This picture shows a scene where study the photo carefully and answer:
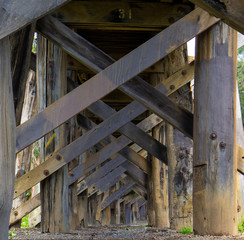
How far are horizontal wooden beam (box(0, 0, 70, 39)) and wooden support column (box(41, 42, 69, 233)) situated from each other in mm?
3514

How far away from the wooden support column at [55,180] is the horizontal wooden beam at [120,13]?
0.53 metres

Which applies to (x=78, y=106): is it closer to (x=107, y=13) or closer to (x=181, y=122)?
(x=181, y=122)

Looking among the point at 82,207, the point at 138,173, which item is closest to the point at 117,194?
the point at 138,173

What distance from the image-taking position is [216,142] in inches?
161

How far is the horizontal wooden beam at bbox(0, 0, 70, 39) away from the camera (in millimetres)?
2148

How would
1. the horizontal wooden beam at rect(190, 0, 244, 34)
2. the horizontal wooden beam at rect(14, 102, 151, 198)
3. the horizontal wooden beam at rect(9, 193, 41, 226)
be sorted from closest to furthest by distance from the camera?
the horizontal wooden beam at rect(190, 0, 244, 34), the horizontal wooden beam at rect(14, 102, 151, 198), the horizontal wooden beam at rect(9, 193, 41, 226)

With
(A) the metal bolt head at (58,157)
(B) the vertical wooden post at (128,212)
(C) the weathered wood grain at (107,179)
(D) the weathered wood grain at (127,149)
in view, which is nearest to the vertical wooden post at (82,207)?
(D) the weathered wood grain at (127,149)

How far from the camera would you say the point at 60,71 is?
19.1ft

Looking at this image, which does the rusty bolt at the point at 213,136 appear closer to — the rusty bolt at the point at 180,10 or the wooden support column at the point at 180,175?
the wooden support column at the point at 180,175

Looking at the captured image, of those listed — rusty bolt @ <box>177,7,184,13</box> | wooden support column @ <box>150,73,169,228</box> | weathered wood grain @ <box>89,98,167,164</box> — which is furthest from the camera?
wooden support column @ <box>150,73,169,228</box>

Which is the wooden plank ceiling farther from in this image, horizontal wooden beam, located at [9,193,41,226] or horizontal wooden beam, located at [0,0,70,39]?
horizontal wooden beam, located at [0,0,70,39]

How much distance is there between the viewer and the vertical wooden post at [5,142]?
2.10m

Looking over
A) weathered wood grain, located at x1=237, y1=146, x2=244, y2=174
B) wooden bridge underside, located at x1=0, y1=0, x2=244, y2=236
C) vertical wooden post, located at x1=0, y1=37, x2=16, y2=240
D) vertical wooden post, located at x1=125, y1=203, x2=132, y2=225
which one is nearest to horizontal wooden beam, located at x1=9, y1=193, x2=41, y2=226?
wooden bridge underside, located at x1=0, y1=0, x2=244, y2=236

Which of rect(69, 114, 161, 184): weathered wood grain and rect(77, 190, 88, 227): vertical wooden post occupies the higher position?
rect(69, 114, 161, 184): weathered wood grain
